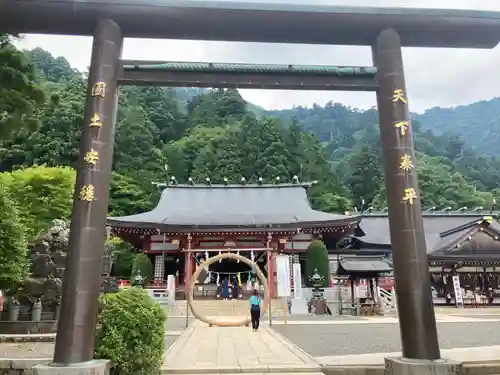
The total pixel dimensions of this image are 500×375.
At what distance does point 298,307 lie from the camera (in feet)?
64.6

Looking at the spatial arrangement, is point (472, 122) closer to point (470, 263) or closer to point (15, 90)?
point (470, 263)

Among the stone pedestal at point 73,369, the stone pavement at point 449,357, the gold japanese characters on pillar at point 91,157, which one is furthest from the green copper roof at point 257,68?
the stone pavement at point 449,357

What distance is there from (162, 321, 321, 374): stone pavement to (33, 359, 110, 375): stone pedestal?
167cm

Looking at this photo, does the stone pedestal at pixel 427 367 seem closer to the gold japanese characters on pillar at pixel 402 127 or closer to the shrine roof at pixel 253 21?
the gold japanese characters on pillar at pixel 402 127

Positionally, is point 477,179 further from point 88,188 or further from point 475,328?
point 88,188

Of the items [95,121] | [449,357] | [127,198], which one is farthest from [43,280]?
[127,198]

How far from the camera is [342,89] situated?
20.6ft

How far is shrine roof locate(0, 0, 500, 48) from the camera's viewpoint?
19.3 feet

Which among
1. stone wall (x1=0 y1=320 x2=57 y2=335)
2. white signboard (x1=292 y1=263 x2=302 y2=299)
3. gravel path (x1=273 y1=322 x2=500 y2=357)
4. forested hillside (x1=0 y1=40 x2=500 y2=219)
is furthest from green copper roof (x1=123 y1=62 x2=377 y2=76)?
forested hillside (x1=0 y1=40 x2=500 y2=219)

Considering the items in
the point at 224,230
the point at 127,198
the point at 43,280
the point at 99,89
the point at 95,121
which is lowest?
the point at 43,280

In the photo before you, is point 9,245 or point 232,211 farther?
point 232,211

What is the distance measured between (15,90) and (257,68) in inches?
203

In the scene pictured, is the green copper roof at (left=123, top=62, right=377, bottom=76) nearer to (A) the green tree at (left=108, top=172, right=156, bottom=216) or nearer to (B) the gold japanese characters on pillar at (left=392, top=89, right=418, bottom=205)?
(B) the gold japanese characters on pillar at (left=392, top=89, right=418, bottom=205)

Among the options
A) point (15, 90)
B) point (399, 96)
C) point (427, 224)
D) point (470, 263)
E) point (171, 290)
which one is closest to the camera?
point (399, 96)
